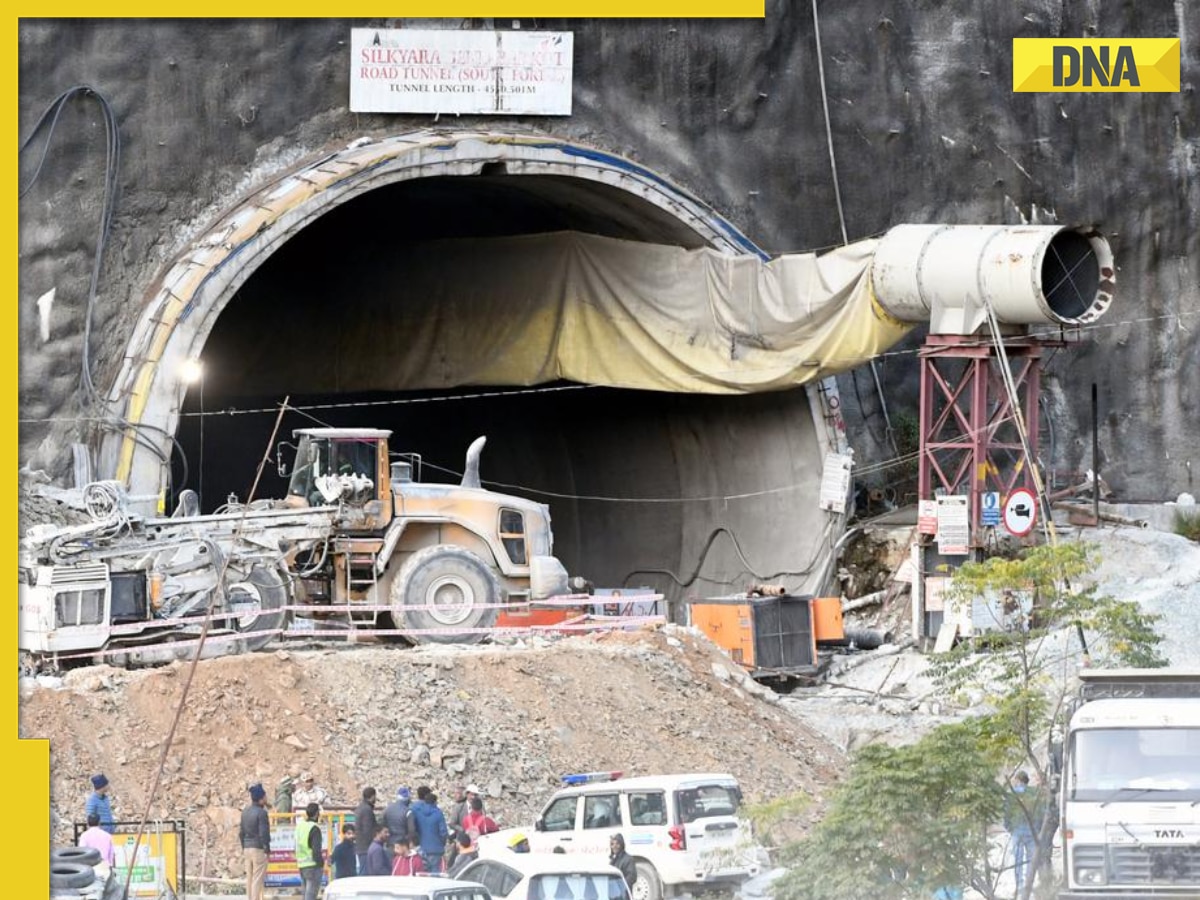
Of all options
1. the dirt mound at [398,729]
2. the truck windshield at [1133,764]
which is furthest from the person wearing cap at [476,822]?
the truck windshield at [1133,764]

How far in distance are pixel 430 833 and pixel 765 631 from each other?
1153cm

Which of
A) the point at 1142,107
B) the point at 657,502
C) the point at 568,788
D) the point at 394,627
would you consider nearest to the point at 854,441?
the point at 657,502

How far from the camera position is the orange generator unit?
3142cm

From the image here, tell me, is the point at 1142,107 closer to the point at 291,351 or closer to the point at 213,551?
the point at 291,351

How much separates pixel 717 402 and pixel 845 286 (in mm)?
5852

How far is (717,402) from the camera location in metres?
38.5

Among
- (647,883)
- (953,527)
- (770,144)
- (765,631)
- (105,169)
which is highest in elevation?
(770,144)

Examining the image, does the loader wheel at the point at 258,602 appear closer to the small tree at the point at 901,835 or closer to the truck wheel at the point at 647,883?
the truck wheel at the point at 647,883

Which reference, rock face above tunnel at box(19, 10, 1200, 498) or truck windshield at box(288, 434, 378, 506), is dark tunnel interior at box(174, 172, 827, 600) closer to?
rock face above tunnel at box(19, 10, 1200, 498)

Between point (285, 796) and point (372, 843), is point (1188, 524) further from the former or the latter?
point (372, 843)

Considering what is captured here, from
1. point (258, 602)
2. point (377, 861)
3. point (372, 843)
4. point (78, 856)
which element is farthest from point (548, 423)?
point (78, 856)

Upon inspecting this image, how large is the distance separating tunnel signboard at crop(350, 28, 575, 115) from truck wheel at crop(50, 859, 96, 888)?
18639 millimetres

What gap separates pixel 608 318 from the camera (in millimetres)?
36875

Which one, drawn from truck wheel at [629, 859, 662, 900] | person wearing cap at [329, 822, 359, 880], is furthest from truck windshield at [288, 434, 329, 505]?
truck wheel at [629, 859, 662, 900]
